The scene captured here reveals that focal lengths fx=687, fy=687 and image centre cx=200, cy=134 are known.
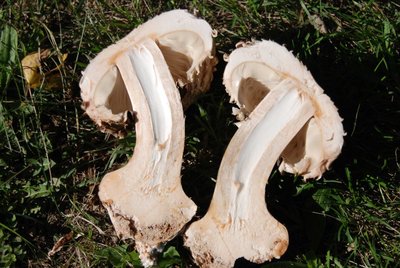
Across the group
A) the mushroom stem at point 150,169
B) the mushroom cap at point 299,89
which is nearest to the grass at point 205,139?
the mushroom cap at point 299,89

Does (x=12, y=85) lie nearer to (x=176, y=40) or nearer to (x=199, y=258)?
(x=176, y=40)

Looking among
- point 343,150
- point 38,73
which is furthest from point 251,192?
point 38,73

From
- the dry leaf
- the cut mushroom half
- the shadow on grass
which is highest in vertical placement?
the cut mushroom half

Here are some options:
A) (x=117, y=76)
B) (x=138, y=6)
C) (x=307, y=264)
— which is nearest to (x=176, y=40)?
(x=117, y=76)

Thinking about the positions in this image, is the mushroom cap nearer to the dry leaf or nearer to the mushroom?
the mushroom

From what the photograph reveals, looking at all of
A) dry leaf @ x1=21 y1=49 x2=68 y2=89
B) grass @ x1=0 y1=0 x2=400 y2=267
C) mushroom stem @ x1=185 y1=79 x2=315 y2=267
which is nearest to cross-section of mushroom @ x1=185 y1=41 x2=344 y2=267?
mushroom stem @ x1=185 y1=79 x2=315 y2=267

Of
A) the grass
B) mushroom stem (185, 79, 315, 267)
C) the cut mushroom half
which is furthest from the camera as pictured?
the grass
